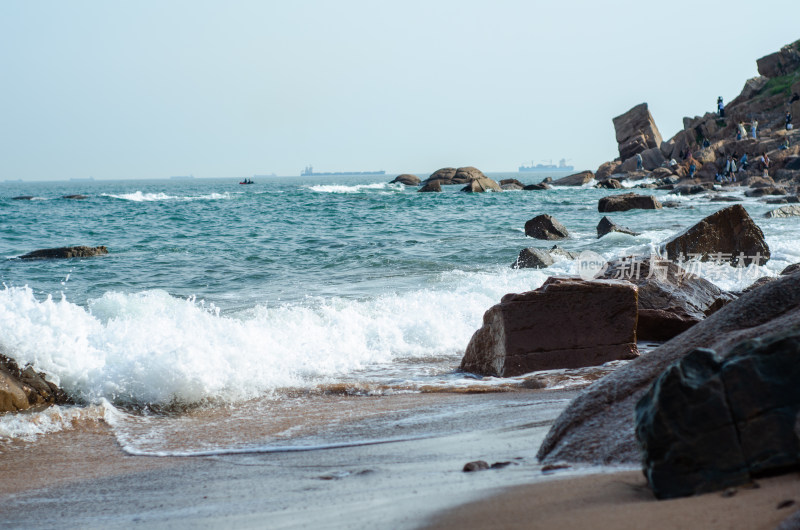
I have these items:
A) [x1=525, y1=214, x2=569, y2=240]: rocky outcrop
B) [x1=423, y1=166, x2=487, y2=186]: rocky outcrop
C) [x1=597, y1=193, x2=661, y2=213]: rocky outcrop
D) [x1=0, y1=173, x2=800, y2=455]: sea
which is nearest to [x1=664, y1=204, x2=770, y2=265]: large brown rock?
[x1=0, y1=173, x2=800, y2=455]: sea

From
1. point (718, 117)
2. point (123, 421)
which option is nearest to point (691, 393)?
point (123, 421)

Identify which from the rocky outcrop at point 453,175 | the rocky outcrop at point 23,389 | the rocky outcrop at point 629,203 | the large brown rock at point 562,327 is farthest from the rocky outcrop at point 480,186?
the rocky outcrop at point 23,389

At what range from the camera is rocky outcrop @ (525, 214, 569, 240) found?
1780 cm

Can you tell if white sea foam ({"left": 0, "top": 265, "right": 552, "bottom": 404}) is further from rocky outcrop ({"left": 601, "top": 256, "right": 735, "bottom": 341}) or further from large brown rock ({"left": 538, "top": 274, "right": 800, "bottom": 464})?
large brown rock ({"left": 538, "top": 274, "right": 800, "bottom": 464})

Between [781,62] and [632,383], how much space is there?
5912 cm

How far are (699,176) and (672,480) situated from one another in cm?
4139

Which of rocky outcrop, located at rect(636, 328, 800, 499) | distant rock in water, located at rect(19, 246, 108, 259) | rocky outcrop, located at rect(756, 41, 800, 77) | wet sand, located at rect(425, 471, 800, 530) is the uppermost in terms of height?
rocky outcrop, located at rect(756, 41, 800, 77)

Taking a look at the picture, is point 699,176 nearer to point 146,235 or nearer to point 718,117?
point 718,117

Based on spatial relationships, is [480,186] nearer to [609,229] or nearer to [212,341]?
[609,229]

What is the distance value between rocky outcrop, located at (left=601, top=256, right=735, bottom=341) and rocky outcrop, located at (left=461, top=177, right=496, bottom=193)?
1698 inches

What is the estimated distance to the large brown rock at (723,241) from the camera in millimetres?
10627

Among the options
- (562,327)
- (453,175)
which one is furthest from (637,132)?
(562,327)

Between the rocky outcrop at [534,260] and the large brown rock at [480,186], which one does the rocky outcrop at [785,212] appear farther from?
the large brown rock at [480,186]

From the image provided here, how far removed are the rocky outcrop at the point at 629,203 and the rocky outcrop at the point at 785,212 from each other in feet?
16.0
